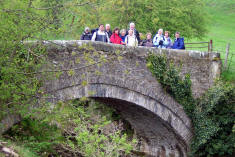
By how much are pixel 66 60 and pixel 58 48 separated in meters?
0.39

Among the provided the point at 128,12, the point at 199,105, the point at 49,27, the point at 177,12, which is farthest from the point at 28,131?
the point at 177,12

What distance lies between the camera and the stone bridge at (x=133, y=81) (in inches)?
404

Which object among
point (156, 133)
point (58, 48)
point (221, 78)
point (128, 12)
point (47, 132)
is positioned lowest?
point (156, 133)

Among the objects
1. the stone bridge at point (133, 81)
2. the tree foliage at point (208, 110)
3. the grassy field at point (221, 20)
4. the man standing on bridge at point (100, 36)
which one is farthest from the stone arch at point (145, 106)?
the grassy field at point (221, 20)

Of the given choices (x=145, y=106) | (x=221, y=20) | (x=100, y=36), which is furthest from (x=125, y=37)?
(x=221, y=20)

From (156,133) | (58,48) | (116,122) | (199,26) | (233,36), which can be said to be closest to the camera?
(58,48)

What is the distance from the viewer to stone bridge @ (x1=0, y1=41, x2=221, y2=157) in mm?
10250

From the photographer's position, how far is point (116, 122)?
16703 mm

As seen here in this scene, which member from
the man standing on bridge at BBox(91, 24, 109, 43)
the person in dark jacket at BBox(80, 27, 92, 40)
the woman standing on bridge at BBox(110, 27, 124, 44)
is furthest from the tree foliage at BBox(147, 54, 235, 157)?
the person in dark jacket at BBox(80, 27, 92, 40)

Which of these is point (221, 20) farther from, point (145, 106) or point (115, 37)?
point (115, 37)

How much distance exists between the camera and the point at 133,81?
11742mm

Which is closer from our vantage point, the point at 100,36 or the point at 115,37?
the point at 100,36

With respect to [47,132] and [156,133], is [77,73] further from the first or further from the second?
[156,133]

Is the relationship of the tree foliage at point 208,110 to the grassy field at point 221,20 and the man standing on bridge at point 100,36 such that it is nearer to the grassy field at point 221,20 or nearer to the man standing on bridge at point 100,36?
the man standing on bridge at point 100,36
